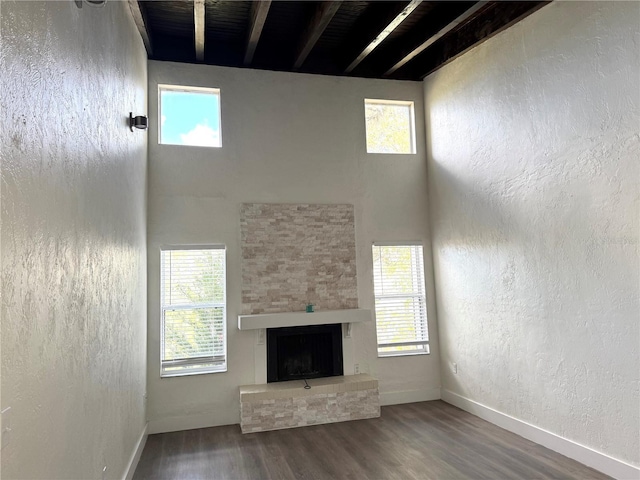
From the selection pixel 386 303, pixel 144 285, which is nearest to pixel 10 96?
pixel 144 285

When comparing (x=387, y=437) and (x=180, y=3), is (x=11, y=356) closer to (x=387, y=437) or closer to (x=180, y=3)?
(x=387, y=437)

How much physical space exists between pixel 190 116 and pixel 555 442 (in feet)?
16.9

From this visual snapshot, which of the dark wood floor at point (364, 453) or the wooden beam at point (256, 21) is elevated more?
the wooden beam at point (256, 21)

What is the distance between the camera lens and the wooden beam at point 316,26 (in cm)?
403

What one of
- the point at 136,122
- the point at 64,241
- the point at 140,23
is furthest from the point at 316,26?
the point at 64,241

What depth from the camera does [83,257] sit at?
2.18 meters

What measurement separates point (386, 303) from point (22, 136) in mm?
4761

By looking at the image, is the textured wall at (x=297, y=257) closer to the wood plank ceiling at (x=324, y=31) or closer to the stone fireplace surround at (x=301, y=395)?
the stone fireplace surround at (x=301, y=395)

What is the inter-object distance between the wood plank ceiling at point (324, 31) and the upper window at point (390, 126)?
401mm

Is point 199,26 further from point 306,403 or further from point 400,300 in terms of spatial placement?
point 306,403

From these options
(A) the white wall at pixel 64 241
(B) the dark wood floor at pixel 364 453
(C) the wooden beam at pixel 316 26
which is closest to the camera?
(A) the white wall at pixel 64 241

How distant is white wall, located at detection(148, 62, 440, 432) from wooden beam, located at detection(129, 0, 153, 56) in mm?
301

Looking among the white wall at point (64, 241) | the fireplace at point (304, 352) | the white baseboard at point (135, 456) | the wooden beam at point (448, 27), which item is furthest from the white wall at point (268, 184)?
the white wall at point (64, 241)

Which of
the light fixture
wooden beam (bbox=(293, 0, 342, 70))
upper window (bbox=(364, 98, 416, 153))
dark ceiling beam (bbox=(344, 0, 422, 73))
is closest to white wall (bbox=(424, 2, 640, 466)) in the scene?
upper window (bbox=(364, 98, 416, 153))
